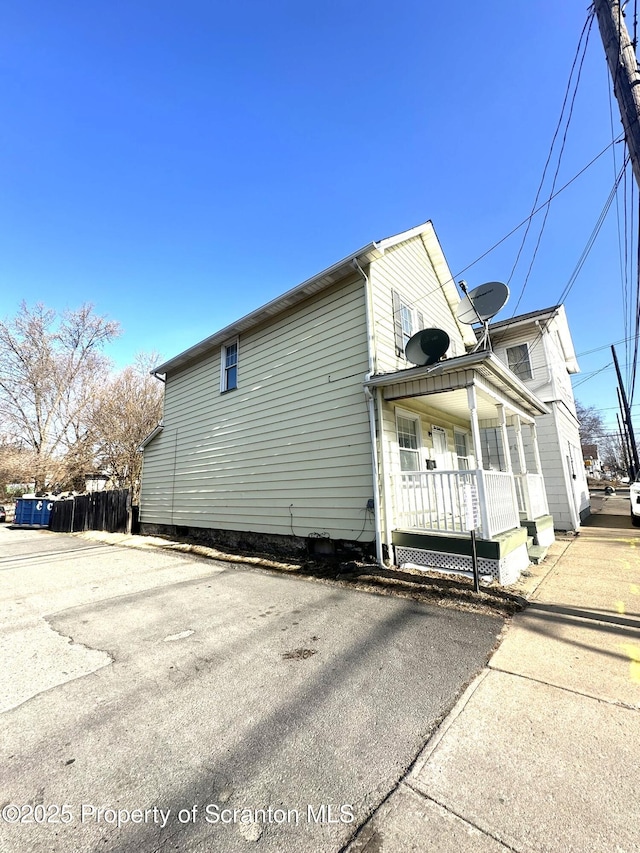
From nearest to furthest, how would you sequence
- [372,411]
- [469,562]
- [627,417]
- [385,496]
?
[469,562] → [385,496] → [372,411] → [627,417]

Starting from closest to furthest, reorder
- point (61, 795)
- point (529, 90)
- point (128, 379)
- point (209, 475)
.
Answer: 1. point (61, 795)
2. point (529, 90)
3. point (209, 475)
4. point (128, 379)

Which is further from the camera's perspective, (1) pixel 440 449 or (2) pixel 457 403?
(1) pixel 440 449

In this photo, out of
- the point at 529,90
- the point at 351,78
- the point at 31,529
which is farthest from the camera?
the point at 31,529

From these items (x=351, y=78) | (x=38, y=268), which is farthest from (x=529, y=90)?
(x=38, y=268)

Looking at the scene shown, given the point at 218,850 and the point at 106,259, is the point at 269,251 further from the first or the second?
the point at 218,850

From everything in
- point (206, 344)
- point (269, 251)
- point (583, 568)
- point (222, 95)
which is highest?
point (222, 95)

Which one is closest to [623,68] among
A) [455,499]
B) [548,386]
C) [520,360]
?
[455,499]

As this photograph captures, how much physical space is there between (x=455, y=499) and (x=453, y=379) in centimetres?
207

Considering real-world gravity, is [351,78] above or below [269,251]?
above

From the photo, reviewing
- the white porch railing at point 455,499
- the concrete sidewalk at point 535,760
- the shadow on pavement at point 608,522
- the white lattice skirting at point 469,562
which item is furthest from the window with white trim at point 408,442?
the shadow on pavement at point 608,522

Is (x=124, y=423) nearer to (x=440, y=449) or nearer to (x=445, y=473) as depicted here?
(x=440, y=449)

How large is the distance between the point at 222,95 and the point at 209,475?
32.8 feet

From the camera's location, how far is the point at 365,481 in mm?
6359

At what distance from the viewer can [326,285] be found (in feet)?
24.4
